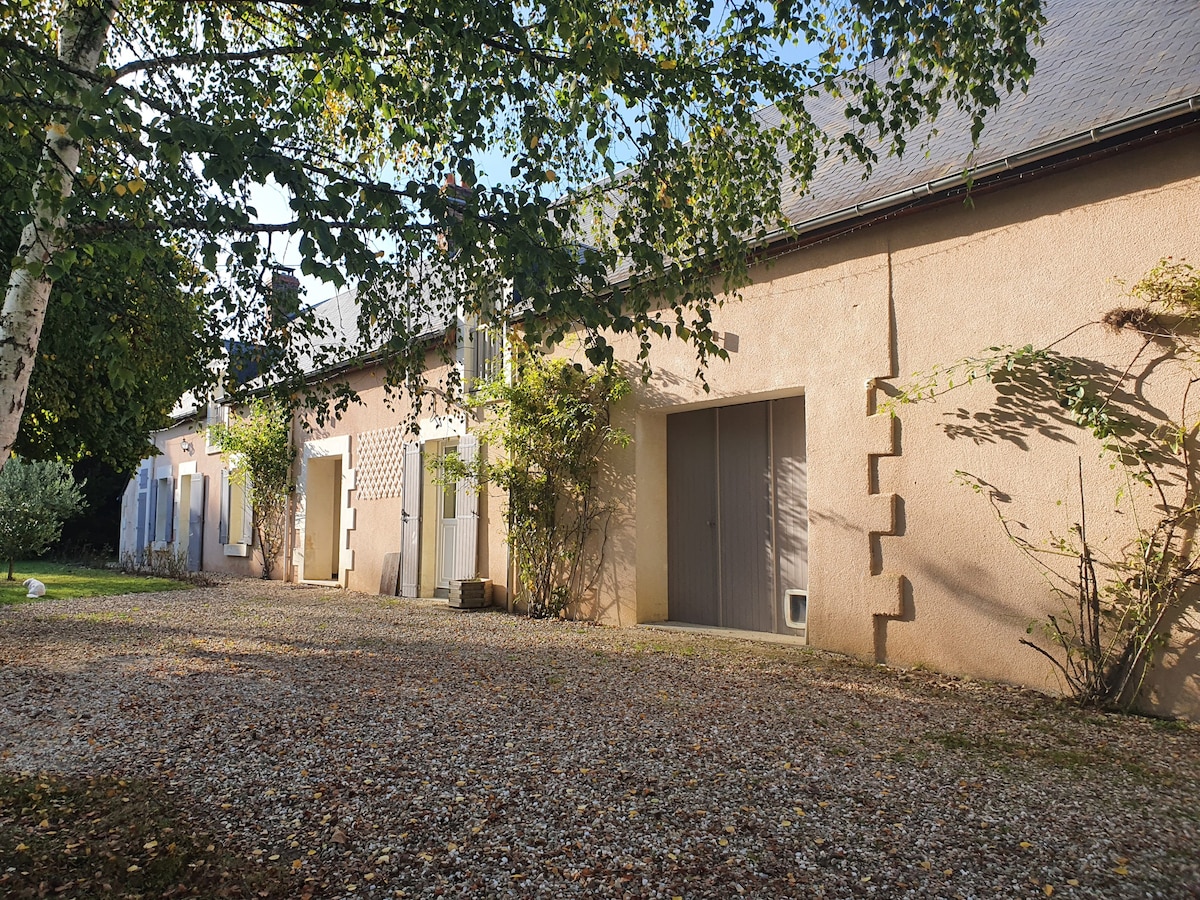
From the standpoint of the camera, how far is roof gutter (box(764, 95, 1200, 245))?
13.7 feet

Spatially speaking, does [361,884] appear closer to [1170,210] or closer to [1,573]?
[1170,210]

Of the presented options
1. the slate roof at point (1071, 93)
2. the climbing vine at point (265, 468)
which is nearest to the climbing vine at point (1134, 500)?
the slate roof at point (1071, 93)

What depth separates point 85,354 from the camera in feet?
17.3

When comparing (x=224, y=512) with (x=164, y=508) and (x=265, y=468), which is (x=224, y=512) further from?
(x=164, y=508)

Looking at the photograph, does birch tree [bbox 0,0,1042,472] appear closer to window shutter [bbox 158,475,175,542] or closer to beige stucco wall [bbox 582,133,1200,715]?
beige stucco wall [bbox 582,133,1200,715]

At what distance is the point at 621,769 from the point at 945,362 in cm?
335

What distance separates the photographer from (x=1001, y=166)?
4.79 metres

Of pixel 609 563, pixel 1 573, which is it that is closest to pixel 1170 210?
pixel 609 563

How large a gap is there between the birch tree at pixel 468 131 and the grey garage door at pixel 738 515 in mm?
2555

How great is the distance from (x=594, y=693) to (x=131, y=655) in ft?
10.9

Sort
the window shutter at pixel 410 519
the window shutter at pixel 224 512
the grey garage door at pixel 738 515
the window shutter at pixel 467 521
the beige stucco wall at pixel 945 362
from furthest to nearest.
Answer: the window shutter at pixel 224 512, the window shutter at pixel 410 519, the window shutter at pixel 467 521, the grey garage door at pixel 738 515, the beige stucco wall at pixel 945 362

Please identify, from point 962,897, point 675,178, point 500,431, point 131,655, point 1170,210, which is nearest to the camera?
point 962,897

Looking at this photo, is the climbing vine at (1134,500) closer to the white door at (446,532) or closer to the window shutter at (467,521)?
the window shutter at (467,521)

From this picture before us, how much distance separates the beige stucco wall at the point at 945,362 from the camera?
454cm
